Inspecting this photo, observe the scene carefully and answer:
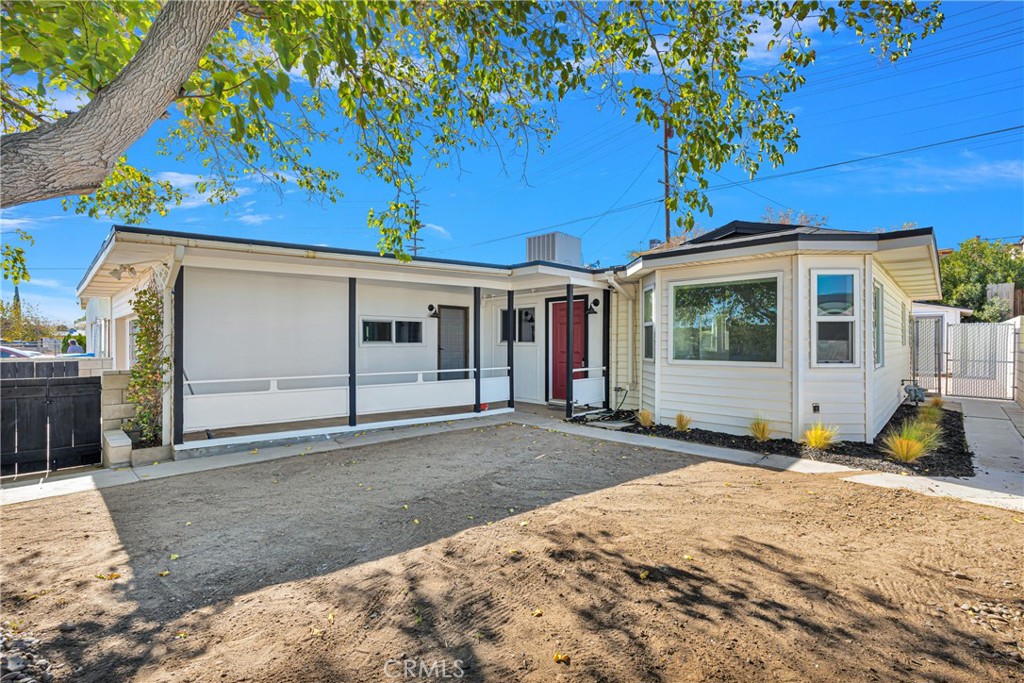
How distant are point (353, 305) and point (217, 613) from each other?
5732 millimetres

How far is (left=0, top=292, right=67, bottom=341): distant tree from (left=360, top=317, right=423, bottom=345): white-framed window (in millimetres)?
24752

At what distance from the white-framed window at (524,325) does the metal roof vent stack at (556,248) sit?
1298 mm

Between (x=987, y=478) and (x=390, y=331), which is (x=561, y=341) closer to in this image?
(x=390, y=331)

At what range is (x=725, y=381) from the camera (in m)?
7.92

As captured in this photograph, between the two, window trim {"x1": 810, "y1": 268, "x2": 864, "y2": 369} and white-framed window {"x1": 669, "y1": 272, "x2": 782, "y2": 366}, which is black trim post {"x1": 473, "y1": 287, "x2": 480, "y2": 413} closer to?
white-framed window {"x1": 669, "y1": 272, "x2": 782, "y2": 366}

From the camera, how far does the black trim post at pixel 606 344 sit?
10.7 meters

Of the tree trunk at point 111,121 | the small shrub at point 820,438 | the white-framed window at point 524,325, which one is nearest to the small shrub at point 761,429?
the small shrub at point 820,438

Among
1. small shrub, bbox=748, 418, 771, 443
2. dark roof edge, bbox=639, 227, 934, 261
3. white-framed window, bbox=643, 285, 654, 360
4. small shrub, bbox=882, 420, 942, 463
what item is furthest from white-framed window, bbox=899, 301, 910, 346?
small shrub, bbox=748, 418, 771, 443

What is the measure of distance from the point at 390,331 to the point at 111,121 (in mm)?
7948

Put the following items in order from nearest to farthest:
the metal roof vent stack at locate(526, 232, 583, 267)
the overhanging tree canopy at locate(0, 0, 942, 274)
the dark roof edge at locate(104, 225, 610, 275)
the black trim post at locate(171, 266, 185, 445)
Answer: the overhanging tree canopy at locate(0, 0, 942, 274) → the dark roof edge at locate(104, 225, 610, 275) → the black trim post at locate(171, 266, 185, 445) → the metal roof vent stack at locate(526, 232, 583, 267)

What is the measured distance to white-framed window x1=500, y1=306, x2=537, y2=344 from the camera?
11.7m

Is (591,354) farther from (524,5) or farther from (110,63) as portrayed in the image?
(110,63)

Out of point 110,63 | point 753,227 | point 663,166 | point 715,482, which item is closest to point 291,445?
point 110,63

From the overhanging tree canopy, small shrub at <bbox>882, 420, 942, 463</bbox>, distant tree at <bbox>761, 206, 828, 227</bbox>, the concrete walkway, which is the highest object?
distant tree at <bbox>761, 206, 828, 227</bbox>
